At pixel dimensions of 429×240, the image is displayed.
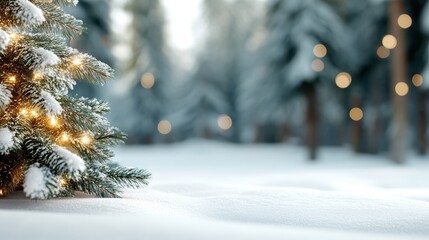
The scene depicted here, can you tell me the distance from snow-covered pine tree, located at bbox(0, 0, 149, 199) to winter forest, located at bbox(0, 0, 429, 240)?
0.01 metres

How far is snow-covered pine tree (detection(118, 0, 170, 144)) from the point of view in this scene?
3744 centimetres

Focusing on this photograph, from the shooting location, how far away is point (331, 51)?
21703mm

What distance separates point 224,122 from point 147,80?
27.2 ft

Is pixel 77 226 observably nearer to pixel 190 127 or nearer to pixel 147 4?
pixel 147 4

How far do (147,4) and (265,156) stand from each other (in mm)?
18248

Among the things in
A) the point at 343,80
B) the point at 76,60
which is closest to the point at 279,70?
the point at 343,80

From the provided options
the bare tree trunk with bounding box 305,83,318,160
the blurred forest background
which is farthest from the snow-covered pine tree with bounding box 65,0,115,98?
the bare tree trunk with bounding box 305,83,318,160

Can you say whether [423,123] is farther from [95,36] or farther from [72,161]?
[72,161]

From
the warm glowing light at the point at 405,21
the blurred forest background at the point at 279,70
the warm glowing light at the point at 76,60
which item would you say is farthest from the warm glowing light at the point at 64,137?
the warm glowing light at the point at 405,21

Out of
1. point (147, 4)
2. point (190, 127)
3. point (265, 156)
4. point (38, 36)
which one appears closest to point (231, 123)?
point (190, 127)

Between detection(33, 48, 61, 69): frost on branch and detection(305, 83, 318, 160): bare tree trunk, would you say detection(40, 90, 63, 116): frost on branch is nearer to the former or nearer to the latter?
detection(33, 48, 61, 69): frost on branch

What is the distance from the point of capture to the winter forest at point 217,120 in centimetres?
412

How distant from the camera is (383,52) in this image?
24062 mm

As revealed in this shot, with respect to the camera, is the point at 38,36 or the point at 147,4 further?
the point at 147,4
